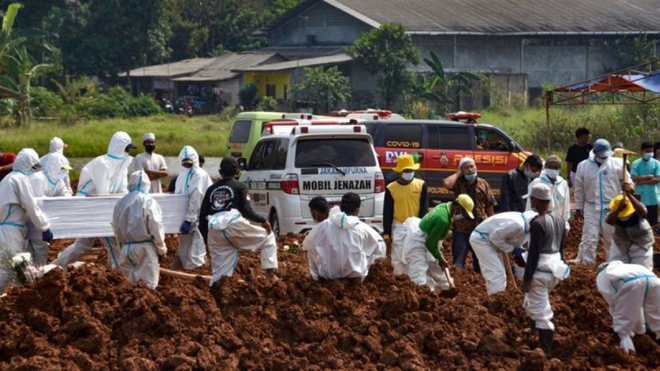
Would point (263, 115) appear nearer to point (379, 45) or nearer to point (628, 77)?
point (628, 77)

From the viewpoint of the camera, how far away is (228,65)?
52.3 meters

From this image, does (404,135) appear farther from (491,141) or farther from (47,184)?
(47,184)

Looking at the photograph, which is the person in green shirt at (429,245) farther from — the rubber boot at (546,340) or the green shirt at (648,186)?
the green shirt at (648,186)

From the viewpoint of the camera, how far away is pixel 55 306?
32.2ft

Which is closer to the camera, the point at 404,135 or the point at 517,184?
the point at 517,184

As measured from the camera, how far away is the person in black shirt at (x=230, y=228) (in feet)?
36.4

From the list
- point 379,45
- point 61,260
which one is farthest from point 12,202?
point 379,45

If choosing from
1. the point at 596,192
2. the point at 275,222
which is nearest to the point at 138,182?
the point at 275,222

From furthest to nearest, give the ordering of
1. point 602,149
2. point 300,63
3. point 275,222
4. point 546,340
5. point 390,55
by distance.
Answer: point 300,63 < point 390,55 < point 275,222 < point 602,149 < point 546,340

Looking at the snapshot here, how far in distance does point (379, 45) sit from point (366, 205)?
94.2 feet

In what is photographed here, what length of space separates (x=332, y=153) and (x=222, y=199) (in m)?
4.79

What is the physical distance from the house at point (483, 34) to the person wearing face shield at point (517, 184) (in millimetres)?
32178

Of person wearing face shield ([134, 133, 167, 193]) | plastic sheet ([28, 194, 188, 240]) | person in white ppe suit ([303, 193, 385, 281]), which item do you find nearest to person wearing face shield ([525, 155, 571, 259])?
person in white ppe suit ([303, 193, 385, 281])

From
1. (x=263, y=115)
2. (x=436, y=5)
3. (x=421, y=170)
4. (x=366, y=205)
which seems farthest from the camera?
(x=436, y=5)
